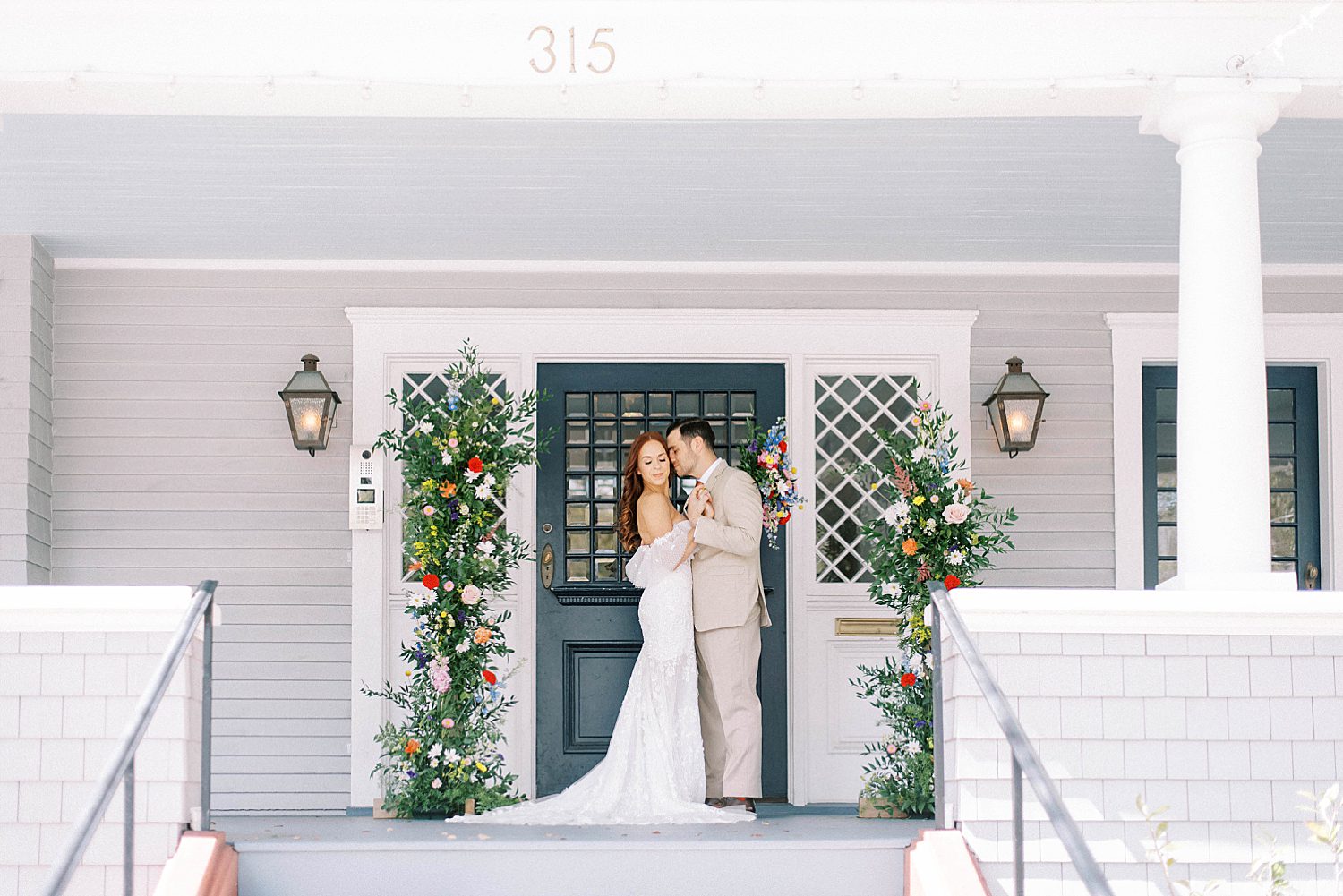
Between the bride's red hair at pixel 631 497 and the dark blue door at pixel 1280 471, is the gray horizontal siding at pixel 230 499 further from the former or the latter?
the dark blue door at pixel 1280 471

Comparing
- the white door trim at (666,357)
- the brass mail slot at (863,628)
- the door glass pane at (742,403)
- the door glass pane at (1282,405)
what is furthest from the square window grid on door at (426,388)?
the door glass pane at (1282,405)

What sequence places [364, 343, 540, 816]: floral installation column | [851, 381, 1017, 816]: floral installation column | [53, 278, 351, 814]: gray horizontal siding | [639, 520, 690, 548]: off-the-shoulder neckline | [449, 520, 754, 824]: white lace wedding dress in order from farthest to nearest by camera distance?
[53, 278, 351, 814]: gray horizontal siding
[639, 520, 690, 548]: off-the-shoulder neckline
[851, 381, 1017, 816]: floral installation column
[364, 343, 540, 816]: floral installation column
[449, 520, 754, 824]: white lace wedding dress

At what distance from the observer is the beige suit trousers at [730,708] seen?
19.9 ft

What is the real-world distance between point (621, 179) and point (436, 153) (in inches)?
29.1

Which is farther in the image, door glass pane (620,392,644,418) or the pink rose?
door glass pane (620,392,644,418)

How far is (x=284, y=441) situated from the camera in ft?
22.7

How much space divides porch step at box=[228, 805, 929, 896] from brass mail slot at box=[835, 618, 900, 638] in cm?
227

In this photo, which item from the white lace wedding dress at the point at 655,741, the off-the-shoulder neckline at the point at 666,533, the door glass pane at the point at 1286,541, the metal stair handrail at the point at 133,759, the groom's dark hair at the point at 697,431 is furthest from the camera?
the door glass pane at the point at 1286,541

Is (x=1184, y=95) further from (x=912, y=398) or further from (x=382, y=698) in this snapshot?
(x=382, y=698)

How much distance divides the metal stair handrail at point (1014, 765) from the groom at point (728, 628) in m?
1.43

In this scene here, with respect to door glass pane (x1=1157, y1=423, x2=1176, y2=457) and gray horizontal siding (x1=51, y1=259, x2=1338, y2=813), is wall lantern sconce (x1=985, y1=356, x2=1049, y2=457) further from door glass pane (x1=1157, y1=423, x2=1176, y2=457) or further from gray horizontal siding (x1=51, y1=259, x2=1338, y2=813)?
door glass pane (x1=1157, y1=423, x2=1176, y2=457)

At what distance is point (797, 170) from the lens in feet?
19.2

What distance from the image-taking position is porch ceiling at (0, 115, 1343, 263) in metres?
5.48

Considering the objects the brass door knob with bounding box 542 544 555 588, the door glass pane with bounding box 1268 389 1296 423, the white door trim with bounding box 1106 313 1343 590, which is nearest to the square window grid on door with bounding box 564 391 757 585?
the brass door knob with bounding box 542 544 555 588
